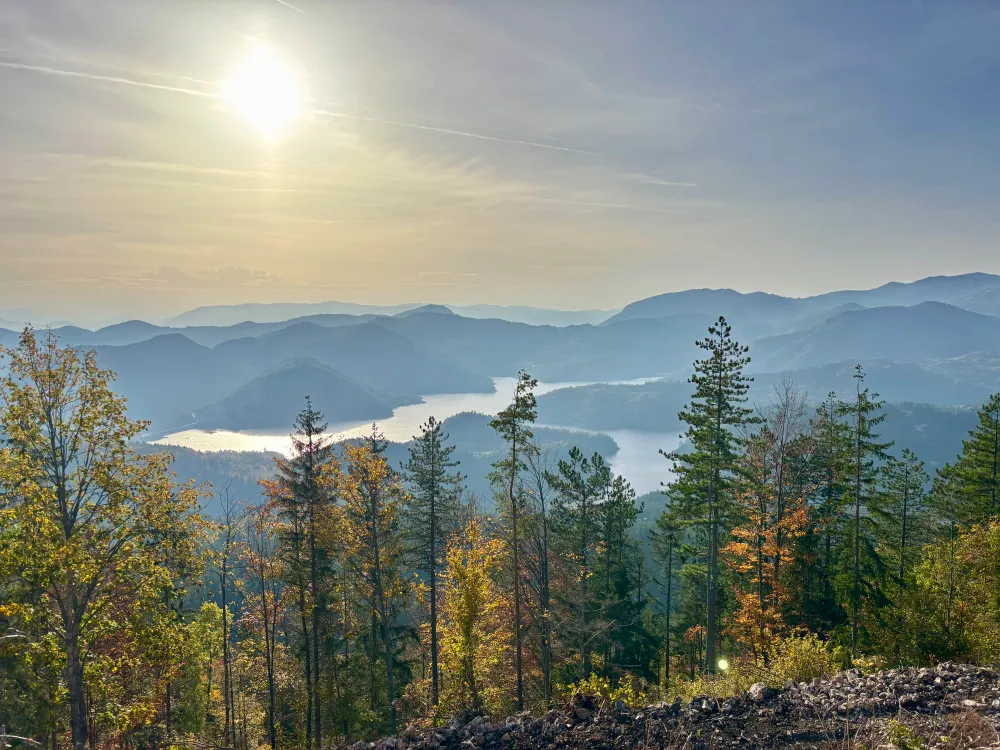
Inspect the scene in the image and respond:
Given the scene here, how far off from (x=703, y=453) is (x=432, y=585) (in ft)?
38.3

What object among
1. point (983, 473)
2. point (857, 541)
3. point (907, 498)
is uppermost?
point (983, 473)

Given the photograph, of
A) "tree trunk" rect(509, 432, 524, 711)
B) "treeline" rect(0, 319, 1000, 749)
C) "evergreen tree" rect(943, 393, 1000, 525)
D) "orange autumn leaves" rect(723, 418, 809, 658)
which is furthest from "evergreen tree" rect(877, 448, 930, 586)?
"tree trunk" rect(509, 432, 524, 711)

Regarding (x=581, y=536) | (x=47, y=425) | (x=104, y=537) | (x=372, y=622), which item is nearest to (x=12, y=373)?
(x=47, y=425)

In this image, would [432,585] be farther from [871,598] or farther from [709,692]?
[871,598]

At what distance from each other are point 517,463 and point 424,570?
680 cm

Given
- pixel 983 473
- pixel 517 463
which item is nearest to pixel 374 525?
pixel 517 463

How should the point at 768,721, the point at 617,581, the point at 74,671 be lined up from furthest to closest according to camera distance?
the point at 617,581 < the point at 74,671 < the point at 768,721

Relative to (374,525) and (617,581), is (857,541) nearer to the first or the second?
(617,581)

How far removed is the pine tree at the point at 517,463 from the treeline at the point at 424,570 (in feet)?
0.33

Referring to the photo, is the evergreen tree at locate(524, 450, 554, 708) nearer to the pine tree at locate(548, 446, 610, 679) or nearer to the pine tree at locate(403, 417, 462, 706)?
the pine tree at locate(403, 417, 462, 706)

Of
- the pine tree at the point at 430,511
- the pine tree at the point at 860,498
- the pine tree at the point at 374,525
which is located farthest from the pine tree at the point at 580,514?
the pine tree at the point at 860,498

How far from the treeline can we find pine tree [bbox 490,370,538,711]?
0.10 metres

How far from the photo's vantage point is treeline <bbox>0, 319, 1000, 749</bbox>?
10.6 meters

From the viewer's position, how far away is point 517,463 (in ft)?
63.9
